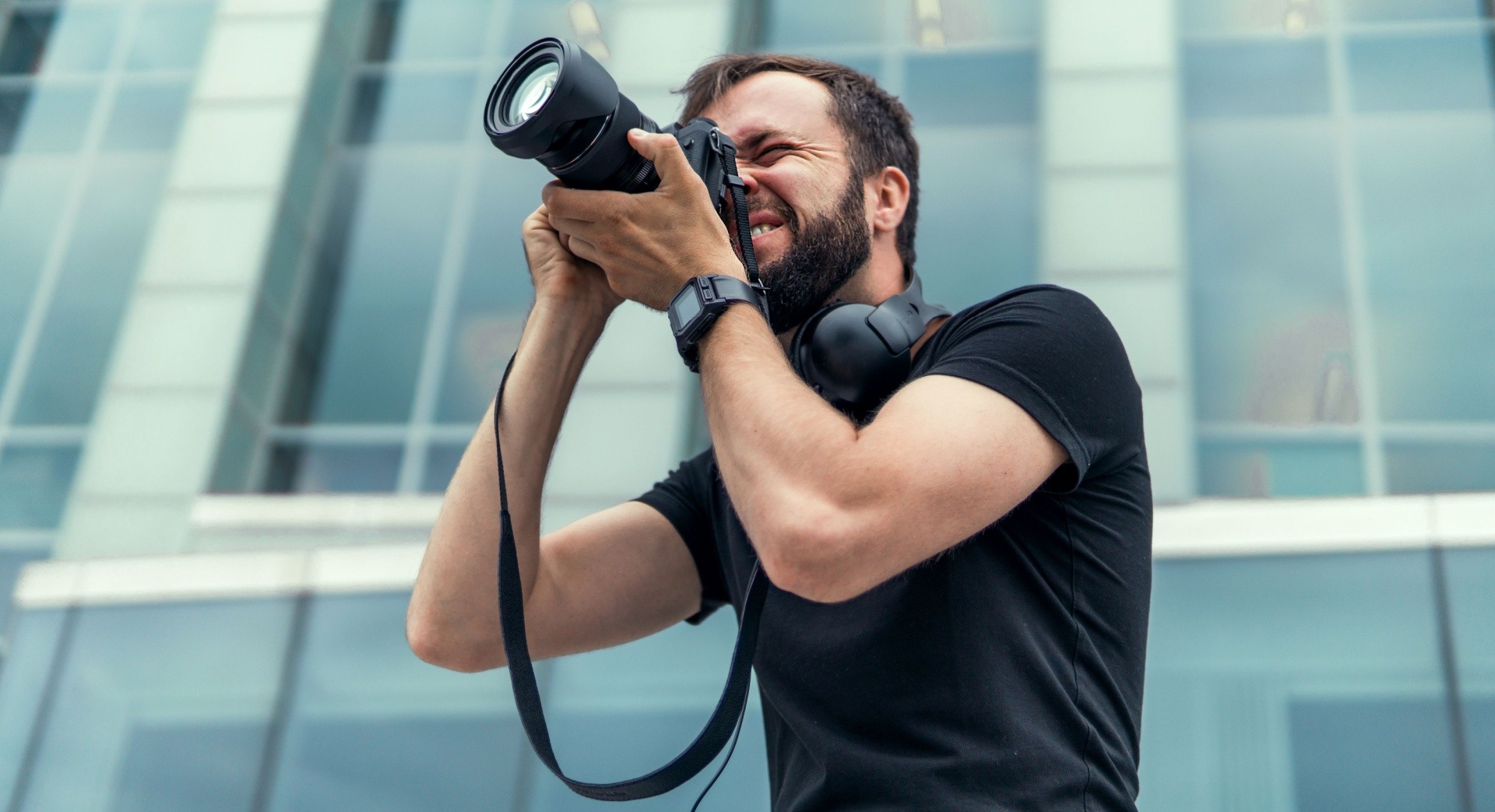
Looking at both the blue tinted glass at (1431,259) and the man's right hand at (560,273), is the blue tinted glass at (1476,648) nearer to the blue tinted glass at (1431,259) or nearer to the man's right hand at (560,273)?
the blue tinted glass at (1431,259)

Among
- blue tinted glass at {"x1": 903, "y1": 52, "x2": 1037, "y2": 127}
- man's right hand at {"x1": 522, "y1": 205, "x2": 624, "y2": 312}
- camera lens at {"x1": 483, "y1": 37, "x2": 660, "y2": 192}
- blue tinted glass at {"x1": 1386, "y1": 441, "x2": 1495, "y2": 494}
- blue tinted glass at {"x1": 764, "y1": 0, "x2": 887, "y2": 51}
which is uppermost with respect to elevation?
camera lens at {"x1": 483, "y1": 37, "x2": 660, "y2": 192}

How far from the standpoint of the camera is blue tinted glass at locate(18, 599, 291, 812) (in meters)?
5.66

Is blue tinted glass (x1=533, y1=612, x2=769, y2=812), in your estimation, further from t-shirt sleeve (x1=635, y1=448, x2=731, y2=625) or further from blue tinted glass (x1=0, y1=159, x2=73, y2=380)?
blue tinted glass (x1=0, y1=159, x2=73, y2=380)

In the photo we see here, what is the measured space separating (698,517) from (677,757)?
0.52 metres

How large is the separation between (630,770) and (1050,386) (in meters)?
4.09

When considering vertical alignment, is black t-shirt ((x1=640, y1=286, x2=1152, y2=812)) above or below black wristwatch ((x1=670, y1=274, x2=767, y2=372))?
below

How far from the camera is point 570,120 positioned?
5.39 ft

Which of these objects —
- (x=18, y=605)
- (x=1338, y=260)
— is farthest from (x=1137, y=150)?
(x=18, y=605)

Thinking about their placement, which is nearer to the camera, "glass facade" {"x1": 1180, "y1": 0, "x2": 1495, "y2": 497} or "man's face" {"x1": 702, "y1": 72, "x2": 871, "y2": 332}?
"man's face" {"x1": 702, "y1": 72, "x2": 871, "y2": 332}

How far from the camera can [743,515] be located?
4.98 feet

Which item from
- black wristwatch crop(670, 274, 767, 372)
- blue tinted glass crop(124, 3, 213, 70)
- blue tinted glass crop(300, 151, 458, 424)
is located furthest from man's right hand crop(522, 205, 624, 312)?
blue tinted glass crop(124, 3, 213, 70)

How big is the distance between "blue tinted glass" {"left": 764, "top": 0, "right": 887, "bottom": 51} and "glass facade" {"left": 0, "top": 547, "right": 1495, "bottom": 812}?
323 cm

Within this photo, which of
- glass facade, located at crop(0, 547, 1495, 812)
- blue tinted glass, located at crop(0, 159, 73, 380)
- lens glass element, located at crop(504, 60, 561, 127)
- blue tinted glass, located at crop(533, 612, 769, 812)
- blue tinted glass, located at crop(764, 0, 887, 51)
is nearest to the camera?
lens glass element, located at crop(504, 60, 561, 127)

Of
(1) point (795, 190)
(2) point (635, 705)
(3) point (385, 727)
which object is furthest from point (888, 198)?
(3) point (385, 727)
